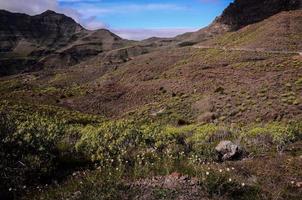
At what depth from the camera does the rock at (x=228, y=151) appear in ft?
37.6

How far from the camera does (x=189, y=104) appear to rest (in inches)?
1699

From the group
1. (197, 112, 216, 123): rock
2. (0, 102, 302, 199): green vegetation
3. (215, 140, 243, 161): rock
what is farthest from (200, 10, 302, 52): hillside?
(0, 102, 302, 199): green vegetation

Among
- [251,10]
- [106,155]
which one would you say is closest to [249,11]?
[251,10]

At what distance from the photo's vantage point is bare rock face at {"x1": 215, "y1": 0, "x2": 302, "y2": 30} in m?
119

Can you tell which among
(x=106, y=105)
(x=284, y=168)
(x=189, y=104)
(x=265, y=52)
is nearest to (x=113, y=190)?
(x=284, y=168)

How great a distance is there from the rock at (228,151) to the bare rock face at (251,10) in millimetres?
108901

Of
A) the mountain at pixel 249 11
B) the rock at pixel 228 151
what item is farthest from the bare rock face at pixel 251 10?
the rock at pixel 228 151

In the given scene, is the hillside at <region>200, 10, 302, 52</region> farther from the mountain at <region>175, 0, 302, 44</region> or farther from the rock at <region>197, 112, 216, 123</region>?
the rock at <region>197, 112, 216, 123</region>

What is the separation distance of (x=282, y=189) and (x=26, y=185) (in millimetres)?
5160

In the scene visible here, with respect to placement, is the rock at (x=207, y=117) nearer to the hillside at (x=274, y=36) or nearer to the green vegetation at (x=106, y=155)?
the green vegetation at (x=106, y=155)

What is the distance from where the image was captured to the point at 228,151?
38.6 ft

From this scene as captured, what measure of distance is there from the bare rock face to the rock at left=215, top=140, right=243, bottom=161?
109m

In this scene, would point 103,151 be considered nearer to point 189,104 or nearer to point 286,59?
point 189,104

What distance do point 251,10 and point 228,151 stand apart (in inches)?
4889
